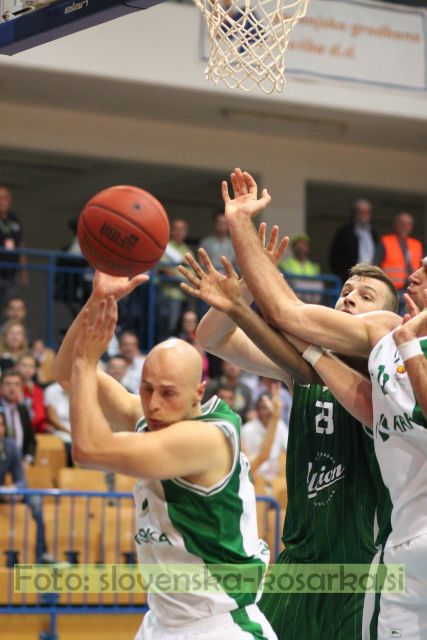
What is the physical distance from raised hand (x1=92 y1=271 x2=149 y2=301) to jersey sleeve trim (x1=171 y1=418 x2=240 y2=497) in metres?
0.54

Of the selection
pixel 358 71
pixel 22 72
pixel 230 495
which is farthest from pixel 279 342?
pixel 358 71

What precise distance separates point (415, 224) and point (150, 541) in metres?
18.8

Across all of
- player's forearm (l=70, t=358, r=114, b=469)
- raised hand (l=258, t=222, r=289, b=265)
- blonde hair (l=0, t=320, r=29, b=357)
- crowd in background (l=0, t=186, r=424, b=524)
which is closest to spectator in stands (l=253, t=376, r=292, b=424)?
crowd in background (l=0, t=186, r=424, b=524)

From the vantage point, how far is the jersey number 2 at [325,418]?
4.88m

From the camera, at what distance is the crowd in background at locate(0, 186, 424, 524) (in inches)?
416

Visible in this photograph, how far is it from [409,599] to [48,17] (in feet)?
10.4

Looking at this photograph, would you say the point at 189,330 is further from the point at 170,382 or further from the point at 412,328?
the point at 170,382

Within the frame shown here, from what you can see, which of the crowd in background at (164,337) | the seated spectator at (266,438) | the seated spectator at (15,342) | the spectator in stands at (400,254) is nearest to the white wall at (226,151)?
the crowd in background at (164,337)

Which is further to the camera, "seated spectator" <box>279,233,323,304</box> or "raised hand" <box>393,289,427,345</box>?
"seated spectator" <box>279,233,323,304</box>

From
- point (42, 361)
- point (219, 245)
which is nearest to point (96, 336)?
point (42, 361)

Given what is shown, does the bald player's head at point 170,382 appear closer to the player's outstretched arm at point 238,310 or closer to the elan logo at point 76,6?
the player's outstretched arm at point 238,310

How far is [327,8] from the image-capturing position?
1468cm

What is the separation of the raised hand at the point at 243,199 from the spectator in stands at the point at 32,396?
6933mm

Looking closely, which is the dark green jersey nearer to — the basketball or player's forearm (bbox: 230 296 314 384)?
player's forearm (bbox: 230 296 314 384)
